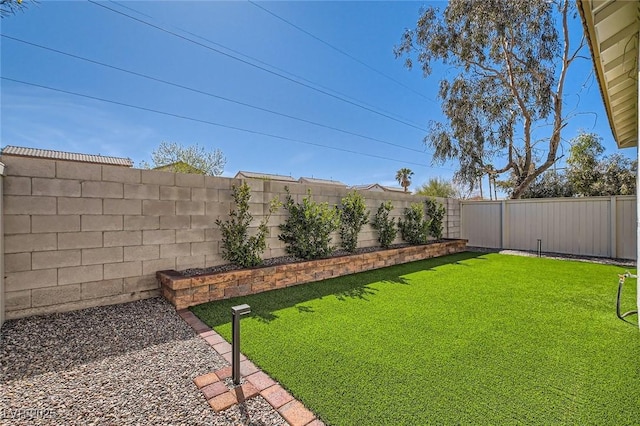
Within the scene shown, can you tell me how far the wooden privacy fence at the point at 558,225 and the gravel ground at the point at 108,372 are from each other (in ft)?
35.8

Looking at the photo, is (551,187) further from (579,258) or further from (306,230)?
(306,230)

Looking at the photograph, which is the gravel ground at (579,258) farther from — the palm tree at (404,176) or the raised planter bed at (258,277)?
the palm tree at (404,176)

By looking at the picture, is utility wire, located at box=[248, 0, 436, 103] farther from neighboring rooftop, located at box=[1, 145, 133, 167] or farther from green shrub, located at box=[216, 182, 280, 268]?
neighboring rooftop, located at box=[1, 145, 133, 167]

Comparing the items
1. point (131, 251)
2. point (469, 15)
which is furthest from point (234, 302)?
point (469, 15)

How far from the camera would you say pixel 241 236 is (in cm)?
517

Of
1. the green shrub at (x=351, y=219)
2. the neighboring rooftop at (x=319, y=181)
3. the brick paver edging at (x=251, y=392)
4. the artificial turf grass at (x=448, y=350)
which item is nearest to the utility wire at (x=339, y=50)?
the green shrub at (x=351, y=219)

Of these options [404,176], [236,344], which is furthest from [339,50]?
[404,176]

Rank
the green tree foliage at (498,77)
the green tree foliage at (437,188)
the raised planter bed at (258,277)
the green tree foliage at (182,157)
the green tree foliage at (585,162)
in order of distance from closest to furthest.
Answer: the raised planter bed at (258,277)
the green tree foliage at (498,77)
the green tree foliage at (585,162)
the green tree foliage at (182,157)
the green tree foliage at (437,188)

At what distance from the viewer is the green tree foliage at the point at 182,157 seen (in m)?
16.7

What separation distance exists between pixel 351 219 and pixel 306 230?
160 cm

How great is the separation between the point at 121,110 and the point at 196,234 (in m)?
10.5

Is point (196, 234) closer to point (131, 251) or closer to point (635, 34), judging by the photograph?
point (131, 251)

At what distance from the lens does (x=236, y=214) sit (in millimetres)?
5332

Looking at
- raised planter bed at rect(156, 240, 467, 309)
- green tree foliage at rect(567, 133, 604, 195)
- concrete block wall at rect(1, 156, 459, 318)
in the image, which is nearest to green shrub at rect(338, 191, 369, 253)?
raised planter bed at rect(156, 240, 467, 309)
